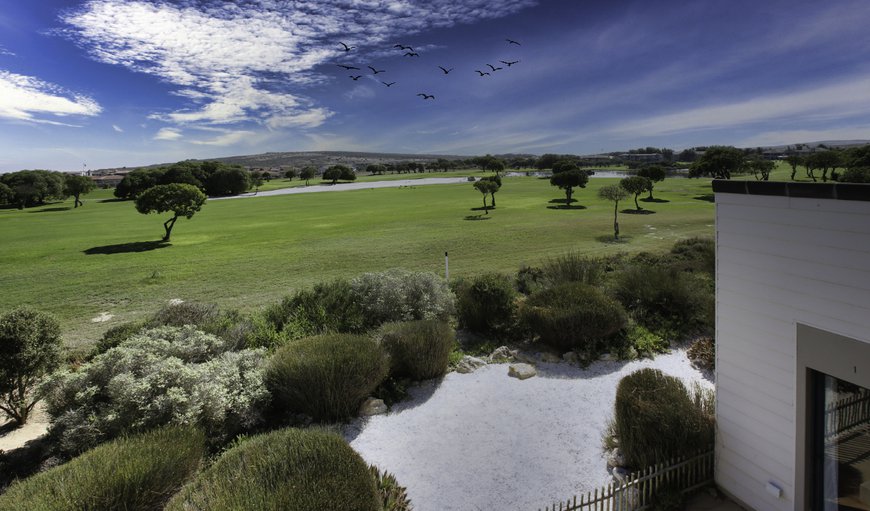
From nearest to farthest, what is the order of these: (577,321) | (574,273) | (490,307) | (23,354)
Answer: (23,354)
(577,321)
(490,307)
(574,273)

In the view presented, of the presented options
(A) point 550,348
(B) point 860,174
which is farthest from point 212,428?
(B) point 860,174

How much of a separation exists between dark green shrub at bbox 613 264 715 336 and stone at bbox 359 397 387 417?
7.48 metres

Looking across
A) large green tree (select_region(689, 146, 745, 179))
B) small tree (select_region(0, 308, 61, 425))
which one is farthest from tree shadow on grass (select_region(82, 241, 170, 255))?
large green tree (select_region(689, 146, 745, 179))

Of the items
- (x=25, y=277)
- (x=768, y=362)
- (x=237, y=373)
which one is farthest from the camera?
(x=25, y=277)

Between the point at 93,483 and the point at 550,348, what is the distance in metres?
8.80

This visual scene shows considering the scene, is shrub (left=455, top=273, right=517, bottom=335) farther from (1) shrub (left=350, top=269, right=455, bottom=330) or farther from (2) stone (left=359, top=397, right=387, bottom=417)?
(2) stone (left=359, top=397, right=387, bottom=417)

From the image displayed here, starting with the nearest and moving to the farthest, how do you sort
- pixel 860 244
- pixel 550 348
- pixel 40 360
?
pixel 860 244, pixel 40 360, pixel 550 348

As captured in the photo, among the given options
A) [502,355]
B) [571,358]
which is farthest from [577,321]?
[502,355]

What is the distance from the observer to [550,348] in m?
10.6

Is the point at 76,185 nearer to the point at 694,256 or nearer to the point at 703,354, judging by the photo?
the point at 694,256

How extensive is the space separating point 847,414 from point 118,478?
791 centimetres

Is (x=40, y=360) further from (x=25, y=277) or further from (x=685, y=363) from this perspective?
(x=25, y=277)

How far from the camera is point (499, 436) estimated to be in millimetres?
7230

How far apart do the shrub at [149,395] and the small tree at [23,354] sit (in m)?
1.16
